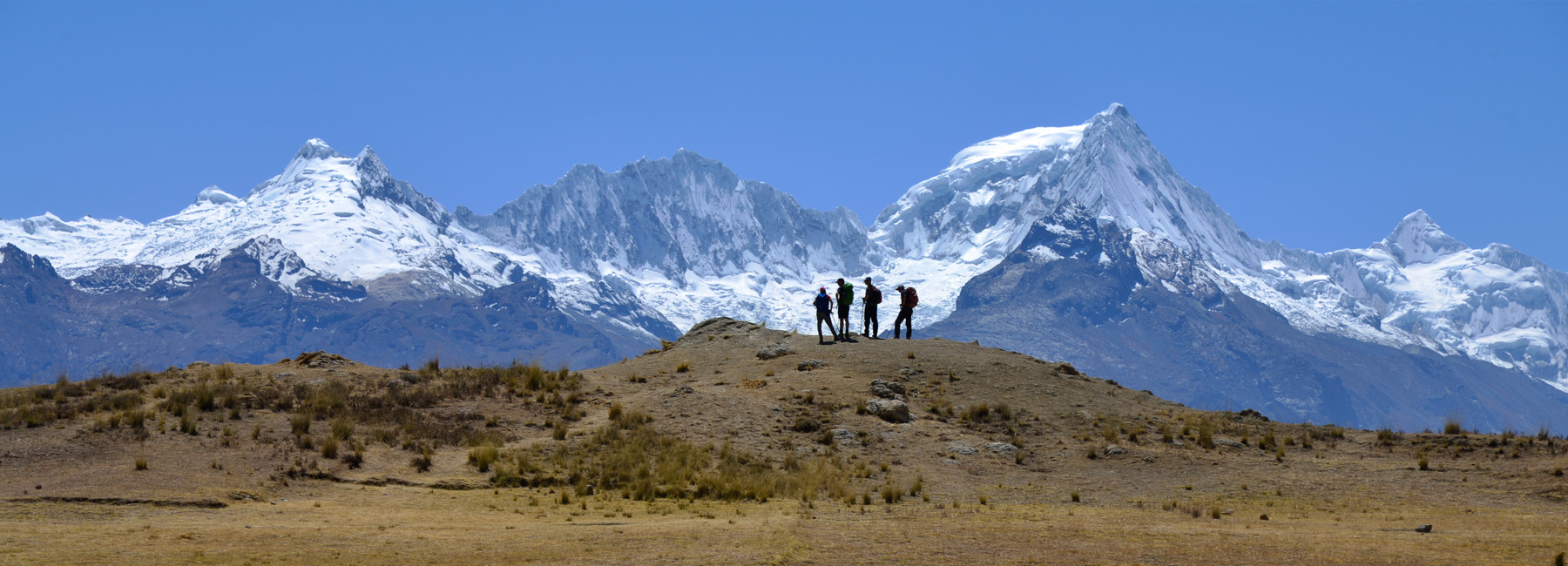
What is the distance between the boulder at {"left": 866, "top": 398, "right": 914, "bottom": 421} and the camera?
Answer: 35.2 metres

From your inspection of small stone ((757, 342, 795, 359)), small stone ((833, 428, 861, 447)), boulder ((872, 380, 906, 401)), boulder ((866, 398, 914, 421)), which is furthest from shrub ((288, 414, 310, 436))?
small stone ((757, 342, 795, 359))

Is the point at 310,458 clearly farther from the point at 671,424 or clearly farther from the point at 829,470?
the point at 829,470

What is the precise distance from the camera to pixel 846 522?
76.0 ft

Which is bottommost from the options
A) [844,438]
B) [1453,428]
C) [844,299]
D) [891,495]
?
[891,495]

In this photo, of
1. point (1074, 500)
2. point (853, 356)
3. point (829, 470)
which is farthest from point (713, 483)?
point (853, 356)

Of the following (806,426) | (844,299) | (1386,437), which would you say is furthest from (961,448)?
(844,299)

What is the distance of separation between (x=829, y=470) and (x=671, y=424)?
5.56 meters

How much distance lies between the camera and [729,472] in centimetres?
2892

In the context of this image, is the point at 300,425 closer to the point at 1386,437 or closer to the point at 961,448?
the point at 961,448

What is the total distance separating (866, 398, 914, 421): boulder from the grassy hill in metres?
0.30

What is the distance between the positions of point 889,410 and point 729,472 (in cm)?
774

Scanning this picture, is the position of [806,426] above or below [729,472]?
above

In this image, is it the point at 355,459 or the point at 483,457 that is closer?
the point at 355,459

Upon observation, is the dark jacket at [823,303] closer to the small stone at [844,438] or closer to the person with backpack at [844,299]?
the person with backpack at [844,299]
